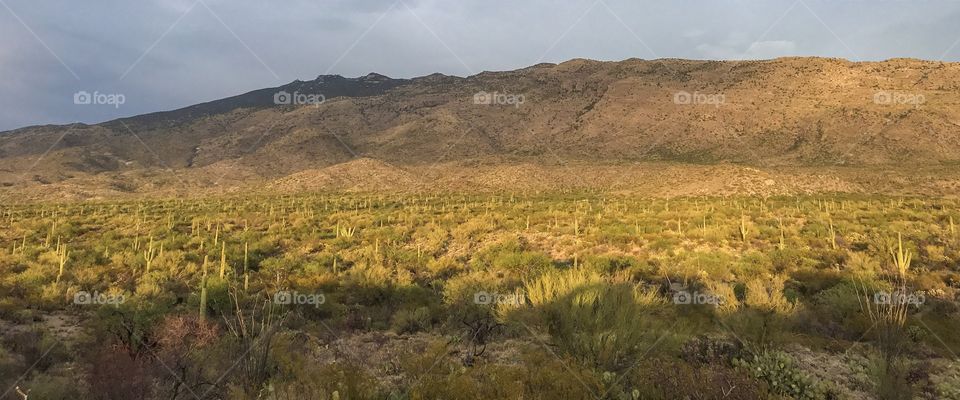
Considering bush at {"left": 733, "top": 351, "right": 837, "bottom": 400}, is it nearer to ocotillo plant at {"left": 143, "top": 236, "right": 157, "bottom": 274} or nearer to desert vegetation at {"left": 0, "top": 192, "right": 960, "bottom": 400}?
desert vegetation at {"left": 0, "top": 192, "right": 960, "bottom": 400}

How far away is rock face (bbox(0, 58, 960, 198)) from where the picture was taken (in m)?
63.3

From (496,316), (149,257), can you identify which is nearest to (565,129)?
(149,257)

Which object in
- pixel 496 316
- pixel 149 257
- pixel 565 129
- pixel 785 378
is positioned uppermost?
pixel 565 129

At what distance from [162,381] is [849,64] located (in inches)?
4069

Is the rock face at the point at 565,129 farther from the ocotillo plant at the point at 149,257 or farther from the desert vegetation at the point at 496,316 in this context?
the ocotillo plant at the point at 149,257

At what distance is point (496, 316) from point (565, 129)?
251 feet

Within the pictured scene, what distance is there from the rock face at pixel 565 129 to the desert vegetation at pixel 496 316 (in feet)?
107

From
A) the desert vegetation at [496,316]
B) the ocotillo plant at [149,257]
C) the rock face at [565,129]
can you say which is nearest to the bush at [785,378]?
the desert vegetation at [496,316]

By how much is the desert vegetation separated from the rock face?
107ft

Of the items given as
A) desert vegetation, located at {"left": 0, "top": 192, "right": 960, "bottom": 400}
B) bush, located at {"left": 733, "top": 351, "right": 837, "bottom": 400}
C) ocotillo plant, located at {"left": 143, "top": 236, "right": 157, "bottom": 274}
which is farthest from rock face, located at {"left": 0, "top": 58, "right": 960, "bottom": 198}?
ocotillo plant, located at {"left": 143, "top": 236, "right": 157, "bottom": 274}

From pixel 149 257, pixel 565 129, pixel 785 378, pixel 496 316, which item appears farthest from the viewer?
pixel 565 129

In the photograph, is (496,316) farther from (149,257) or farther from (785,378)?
(149,257)

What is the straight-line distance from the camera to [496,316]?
8.99m

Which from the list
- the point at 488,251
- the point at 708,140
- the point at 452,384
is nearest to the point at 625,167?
the point at 708,140
